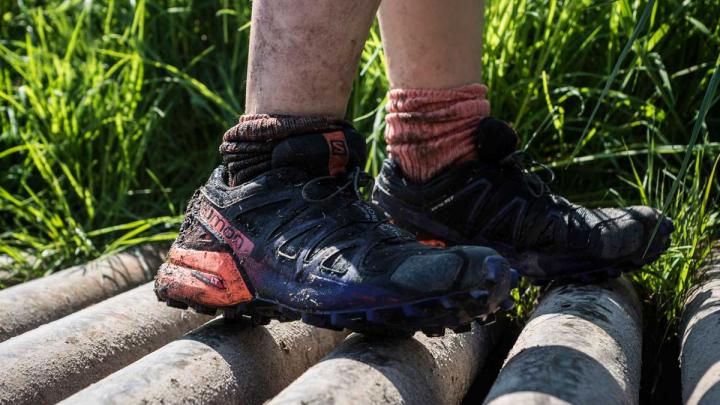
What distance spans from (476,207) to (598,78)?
87cm

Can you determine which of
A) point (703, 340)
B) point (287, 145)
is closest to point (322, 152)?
point (287, 145)

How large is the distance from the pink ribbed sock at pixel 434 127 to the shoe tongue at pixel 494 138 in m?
0.02

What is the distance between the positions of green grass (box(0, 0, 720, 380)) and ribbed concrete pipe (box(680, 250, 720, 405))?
0.40 feet

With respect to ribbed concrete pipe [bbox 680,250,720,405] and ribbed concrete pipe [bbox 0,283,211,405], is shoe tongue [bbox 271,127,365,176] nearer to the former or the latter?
ribbed concrete pipe [bbox 0,283,211,405]

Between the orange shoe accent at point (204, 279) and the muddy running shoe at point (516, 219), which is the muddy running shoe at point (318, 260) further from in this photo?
the muddy running shoe at point (516, 219)

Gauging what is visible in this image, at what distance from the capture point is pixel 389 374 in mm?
1271

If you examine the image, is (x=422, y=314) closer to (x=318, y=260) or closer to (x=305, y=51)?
(x=318, y=260)

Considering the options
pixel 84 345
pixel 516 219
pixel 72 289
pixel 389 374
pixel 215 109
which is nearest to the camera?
pixel 389 374

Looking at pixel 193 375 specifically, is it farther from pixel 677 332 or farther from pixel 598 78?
pixel 598 78

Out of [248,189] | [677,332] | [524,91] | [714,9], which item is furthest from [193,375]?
[714,9]

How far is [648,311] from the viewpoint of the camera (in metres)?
1.95

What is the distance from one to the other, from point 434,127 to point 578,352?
61 cm

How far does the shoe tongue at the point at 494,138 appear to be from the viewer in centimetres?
179

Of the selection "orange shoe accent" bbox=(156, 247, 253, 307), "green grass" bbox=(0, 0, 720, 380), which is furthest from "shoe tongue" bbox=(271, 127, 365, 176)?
"green grass" bbox=(0, 0, 720, 380)
